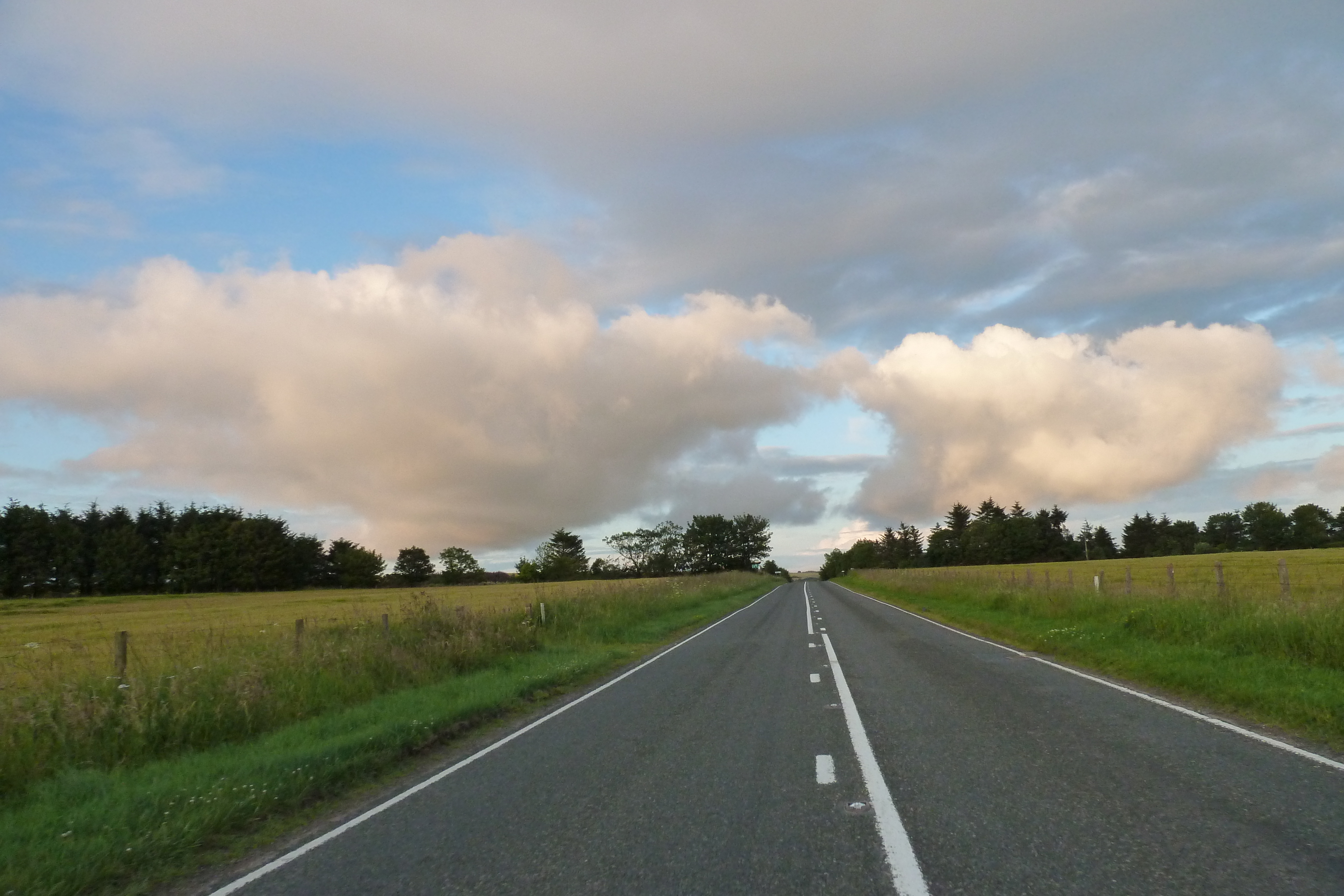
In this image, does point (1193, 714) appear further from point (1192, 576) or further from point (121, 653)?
point (1192, 576)

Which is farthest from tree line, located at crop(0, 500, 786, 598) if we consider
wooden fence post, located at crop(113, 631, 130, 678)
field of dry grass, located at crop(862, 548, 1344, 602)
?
wooden fence post, located at crop(113, 631, 130, 678)

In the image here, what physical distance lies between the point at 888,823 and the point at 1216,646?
11781mm

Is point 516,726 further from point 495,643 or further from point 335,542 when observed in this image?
point 335,542

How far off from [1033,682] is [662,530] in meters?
158

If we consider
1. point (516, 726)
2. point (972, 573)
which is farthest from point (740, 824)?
point (972, 573)

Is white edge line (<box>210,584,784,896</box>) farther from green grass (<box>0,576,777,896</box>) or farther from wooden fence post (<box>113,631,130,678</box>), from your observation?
wooden fence post (<box>113,631,130,678</box>)

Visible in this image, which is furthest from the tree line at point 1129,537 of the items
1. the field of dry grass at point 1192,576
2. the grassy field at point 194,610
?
the grassy field at point 194,610

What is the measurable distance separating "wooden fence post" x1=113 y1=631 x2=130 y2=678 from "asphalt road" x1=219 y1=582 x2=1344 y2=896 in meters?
5.67

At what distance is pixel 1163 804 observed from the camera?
6.25 metres

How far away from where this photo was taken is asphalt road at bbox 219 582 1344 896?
4.96 m

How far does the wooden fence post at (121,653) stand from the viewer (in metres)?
11.3

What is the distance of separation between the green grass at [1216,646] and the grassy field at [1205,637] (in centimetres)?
2

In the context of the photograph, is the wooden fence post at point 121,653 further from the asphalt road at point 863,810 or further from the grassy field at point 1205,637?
the grassy field at point 1205,637

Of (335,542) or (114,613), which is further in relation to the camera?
(335,542)
